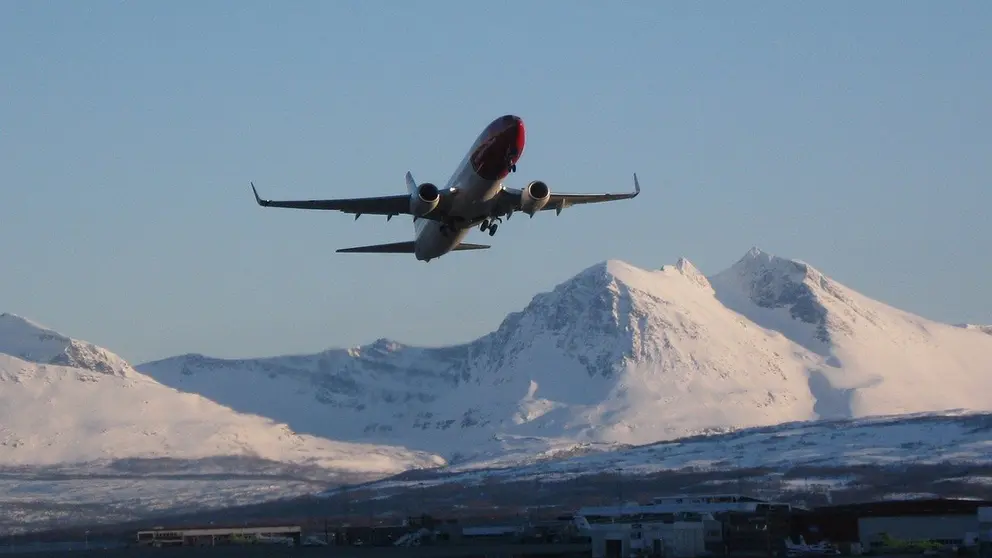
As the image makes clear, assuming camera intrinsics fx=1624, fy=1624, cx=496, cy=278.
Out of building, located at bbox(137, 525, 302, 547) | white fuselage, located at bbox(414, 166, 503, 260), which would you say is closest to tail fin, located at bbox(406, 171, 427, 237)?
white fuselage, located at bbox(414, 166, 503, 260)

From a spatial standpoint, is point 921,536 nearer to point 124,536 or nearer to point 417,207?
point 417,207

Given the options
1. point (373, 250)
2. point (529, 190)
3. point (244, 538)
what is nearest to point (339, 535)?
point (244, 538)

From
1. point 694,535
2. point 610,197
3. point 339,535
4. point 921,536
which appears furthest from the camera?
point 339,535

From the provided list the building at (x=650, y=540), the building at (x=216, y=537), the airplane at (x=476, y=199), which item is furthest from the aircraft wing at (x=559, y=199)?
the building at (x=216, y=537)

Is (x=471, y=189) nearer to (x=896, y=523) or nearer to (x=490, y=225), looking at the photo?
(x=490, y=225)

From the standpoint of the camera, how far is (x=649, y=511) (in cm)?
13238

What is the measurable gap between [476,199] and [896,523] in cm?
4633

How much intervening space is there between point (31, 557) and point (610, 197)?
4240 centimetres

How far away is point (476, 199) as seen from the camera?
280 feet

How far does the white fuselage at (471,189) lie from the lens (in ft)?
268

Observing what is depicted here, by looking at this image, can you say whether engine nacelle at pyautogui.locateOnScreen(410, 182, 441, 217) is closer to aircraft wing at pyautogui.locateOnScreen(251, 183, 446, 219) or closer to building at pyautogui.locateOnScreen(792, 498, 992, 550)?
aircraft wing at pyautogui.locateOnScreen(251, 183, 446, 219)

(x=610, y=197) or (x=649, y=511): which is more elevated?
(x=610, y=197)

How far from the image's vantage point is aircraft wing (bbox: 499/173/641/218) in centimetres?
8547

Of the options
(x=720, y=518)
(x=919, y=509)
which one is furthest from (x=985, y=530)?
(x=720, y=518)
